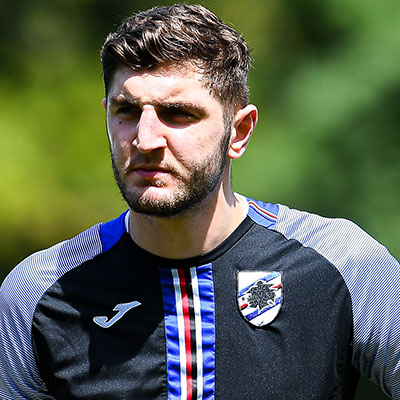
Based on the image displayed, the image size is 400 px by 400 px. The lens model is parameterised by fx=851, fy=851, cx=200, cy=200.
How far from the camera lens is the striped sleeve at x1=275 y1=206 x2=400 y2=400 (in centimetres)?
271

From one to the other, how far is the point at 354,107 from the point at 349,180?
2.05ft

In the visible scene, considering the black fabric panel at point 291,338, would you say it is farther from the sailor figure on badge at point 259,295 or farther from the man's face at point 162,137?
the man's face at point 162,137

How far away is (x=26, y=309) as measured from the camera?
9.23 ft

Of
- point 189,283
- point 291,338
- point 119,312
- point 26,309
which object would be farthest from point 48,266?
point 291,338

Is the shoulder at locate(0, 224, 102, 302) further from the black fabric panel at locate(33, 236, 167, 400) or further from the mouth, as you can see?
the mouth

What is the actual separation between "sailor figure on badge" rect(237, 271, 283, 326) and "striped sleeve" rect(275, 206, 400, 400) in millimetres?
179

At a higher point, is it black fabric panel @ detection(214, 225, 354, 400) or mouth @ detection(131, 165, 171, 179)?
mouth @ detection(131, 165, 171, 179)

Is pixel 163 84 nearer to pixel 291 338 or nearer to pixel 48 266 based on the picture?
pixel 48 266

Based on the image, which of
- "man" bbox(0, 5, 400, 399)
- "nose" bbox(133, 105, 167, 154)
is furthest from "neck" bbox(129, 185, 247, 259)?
"nose" bbox(133, 105, 167, 154)

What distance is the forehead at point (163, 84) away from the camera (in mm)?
2623

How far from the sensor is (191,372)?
2.71m

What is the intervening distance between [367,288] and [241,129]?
26.8 inches

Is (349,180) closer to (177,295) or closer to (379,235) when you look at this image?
(379,235)

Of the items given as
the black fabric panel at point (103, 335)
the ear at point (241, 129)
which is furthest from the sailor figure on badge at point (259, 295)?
the ear at point (241, 129)
